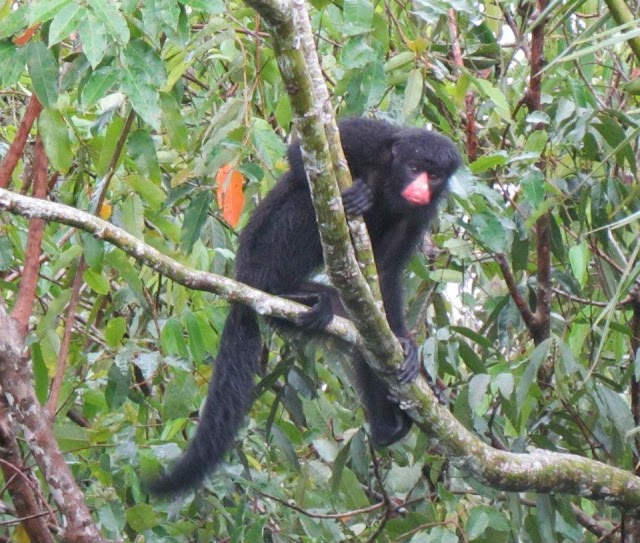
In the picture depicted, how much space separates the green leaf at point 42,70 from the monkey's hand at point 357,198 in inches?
37.6

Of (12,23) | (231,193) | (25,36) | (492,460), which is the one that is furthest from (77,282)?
(492,460)

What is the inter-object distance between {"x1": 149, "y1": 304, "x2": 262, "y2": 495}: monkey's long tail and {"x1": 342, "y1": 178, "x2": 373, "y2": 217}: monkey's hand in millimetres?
737

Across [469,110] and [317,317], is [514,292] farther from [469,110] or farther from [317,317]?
[317,317]

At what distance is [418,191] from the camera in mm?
3822

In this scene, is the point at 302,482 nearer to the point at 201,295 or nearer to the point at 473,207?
the point at 201,295

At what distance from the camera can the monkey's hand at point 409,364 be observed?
3111 millimetres

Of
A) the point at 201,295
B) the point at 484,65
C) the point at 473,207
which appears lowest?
the point at 201,295

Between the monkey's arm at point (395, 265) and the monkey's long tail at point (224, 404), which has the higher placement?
the monkey's arm at point (395, 265)

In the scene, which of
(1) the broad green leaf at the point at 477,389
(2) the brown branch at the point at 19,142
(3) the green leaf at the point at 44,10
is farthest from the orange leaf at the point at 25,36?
(1) the broad green leaf at the point at 477,389

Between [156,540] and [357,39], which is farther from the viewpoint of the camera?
[156,540]

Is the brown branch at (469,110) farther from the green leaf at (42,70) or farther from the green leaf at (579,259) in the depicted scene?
the green leaf at (42,70)

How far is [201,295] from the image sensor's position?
4109 mm

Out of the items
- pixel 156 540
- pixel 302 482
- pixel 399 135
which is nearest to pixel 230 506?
pixel 302 482

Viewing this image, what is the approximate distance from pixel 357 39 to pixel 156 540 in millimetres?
1839
